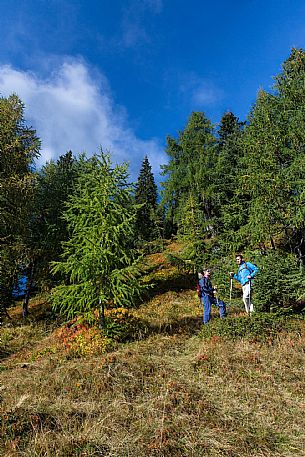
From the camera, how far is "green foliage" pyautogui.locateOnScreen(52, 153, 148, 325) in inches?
382

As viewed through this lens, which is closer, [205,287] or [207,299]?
[207,299]

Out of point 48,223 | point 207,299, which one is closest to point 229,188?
point 48,223

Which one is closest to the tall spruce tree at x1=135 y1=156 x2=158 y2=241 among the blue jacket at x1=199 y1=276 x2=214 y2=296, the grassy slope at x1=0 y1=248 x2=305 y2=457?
the blue jacket at x1=199 y1=276 x2=214 y2=296

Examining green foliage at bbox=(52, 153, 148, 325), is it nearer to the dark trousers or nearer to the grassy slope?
the grassy slope

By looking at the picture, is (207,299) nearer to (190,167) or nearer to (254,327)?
(254,327)

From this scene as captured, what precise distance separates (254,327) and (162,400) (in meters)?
4.69

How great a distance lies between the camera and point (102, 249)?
32.1 ft

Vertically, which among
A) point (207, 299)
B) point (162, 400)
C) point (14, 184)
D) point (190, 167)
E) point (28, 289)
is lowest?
point (162, 400)

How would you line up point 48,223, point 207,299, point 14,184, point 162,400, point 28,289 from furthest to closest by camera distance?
point 28,289 → point 48,223 → point 14,184 → point 207,299 → point 162,400

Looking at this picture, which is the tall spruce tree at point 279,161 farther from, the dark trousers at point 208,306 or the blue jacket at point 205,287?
the dark trousers at point 208,306

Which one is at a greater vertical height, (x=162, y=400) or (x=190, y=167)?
(x=190, y=167)

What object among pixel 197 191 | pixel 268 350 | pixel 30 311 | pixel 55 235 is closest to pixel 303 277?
pixel 268 350

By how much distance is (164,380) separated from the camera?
694 centimetres

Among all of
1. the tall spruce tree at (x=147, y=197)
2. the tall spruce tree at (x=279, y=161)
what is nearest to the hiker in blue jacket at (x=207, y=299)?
the tall spruce tree at (x=279, y=161)
